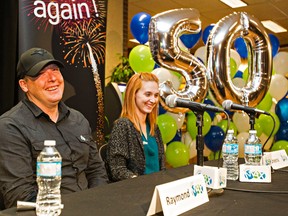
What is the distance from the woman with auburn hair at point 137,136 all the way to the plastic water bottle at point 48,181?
A: 35.5 inches

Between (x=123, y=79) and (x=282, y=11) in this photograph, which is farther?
(x=282, y=11)

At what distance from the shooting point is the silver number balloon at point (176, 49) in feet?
7.70

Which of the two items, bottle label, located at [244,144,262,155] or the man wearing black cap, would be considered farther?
bottle label, located at [244,144,262,155]

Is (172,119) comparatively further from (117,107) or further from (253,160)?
(253,160)

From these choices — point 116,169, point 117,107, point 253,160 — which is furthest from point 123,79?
point 253,160

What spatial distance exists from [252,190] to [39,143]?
0.85 m

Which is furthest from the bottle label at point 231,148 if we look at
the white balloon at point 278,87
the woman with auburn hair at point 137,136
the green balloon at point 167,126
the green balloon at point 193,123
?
the white balloon at point 278,87

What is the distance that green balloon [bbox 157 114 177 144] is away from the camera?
117 inches

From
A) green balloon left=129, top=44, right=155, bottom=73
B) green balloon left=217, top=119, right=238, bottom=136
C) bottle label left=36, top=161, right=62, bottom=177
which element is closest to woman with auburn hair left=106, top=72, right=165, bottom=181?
green balloon left=129, top=44, right=155, bottom=73

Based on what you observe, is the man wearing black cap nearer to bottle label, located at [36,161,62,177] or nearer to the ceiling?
bottle label, located at [36,161,62,177]

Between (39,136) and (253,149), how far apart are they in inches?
35.0

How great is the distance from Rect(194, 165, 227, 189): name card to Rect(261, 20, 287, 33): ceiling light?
18.1 feet

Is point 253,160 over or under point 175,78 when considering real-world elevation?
under

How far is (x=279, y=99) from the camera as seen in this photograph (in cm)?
383
